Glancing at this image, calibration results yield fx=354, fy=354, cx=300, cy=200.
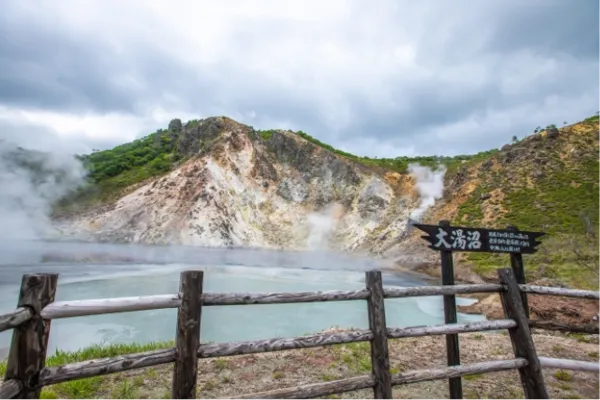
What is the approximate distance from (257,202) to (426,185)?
23302 millimetres

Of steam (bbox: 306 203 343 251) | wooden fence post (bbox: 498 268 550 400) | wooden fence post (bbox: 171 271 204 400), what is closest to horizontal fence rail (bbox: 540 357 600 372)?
wooden fence post (bbox: 498 268 550 400)

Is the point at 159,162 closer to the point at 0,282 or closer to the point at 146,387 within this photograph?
the point at 0,282

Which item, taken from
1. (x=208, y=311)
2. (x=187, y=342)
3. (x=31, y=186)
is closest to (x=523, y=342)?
(x=187, y=342)

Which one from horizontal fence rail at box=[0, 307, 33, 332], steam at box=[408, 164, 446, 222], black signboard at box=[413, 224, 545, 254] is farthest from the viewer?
steam at box=[408, 164, 446, 222]

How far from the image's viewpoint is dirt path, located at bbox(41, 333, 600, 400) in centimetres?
489

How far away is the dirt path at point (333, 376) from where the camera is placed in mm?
4886

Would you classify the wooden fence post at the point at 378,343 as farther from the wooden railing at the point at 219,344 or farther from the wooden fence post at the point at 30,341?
the wooden fence post at the point at 30,341

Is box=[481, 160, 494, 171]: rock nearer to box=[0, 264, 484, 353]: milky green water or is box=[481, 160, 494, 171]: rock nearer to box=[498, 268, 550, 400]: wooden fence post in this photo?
box=[0, 264, 484, 353]: milky green water

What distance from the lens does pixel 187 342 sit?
3092 millimetres

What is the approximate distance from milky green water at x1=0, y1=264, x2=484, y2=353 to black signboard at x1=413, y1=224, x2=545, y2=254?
22.4ft

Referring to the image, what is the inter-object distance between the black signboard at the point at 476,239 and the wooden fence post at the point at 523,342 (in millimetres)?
495

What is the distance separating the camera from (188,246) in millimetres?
40812

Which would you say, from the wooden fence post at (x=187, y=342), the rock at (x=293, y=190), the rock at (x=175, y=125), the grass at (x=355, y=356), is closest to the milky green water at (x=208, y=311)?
the grass at (x=355, y=356)

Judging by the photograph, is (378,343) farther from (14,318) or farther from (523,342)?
(14,318)
